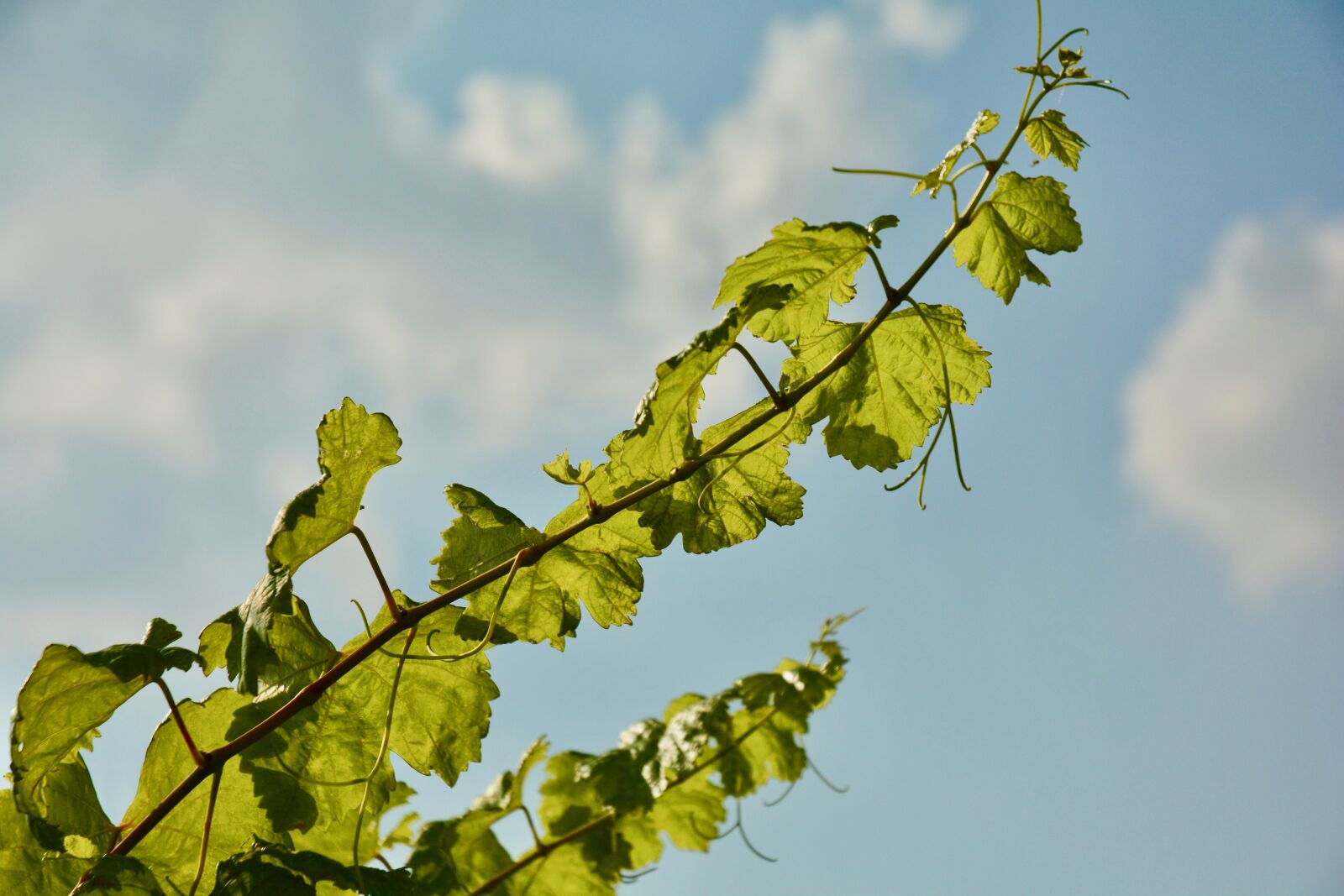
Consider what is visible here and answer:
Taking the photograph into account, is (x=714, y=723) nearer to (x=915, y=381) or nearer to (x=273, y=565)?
(x=273, y=565)

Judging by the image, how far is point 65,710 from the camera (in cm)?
153

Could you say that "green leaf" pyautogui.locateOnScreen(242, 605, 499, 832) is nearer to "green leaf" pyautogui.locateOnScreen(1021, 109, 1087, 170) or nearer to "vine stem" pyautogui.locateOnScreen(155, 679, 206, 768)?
"vine stem" pyautogui.locateOnScreen(155, 679, 206, 768)

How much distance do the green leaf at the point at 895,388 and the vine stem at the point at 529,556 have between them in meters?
0.24

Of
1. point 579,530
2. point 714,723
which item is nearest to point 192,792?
point 579,530

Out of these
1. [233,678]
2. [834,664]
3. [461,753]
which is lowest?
[834,664]

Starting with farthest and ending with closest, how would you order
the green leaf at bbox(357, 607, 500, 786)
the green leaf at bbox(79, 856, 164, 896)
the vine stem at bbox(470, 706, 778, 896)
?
the green leaf at bbox(357, 607, 500, 786) → the green leaf at bbox(79, 856, 164, 896) → the vine stem at bbox(470, 706, 778, 896)

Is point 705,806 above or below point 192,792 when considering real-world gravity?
below

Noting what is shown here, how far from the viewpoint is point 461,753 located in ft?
5.84

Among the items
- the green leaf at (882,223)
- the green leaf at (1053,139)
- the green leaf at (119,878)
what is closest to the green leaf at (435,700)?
the green leaf at (119,878)

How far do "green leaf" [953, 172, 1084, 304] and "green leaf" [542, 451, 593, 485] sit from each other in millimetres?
698

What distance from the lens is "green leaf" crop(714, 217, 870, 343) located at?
152cm

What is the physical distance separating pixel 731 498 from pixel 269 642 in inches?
28.3

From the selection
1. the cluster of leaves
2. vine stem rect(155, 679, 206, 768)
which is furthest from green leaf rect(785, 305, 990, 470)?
vine stem rect(155, 679, 206, 768)

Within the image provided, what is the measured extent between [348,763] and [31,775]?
452 mm
